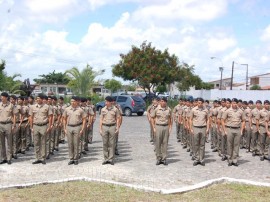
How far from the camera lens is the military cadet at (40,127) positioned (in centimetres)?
1077

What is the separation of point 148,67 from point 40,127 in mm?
25944

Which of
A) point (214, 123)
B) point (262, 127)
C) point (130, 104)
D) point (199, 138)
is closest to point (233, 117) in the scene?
point (199, 138)

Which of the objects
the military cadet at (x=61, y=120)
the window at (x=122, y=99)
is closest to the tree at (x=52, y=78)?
the window at (x=122, y=99)

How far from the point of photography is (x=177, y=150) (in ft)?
45.3

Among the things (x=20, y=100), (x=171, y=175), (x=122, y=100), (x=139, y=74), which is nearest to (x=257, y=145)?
(x=171, y=175)

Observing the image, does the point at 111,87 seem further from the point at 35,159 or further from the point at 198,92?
the point at 35,159

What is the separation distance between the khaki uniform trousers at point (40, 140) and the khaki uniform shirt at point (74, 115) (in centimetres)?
66

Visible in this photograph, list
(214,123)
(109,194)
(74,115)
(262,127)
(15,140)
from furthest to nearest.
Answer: (214,123) < (262,127) < (15,140) < (74,115) < (109,194)

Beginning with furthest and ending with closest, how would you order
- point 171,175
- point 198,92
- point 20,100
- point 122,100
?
1. point 198,92
2. point 122,100
3. point 20,100
4. point 171,175

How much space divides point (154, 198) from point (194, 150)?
4.01 m

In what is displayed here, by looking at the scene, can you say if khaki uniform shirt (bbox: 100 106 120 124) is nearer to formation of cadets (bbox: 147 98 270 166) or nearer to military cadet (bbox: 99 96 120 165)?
military cadet (bbox: 99 96 120 165)

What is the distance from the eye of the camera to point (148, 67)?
36281 millimetres

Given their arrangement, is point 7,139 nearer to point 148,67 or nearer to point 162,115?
point 162,115

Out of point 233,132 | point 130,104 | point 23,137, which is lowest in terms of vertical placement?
point 23,137
